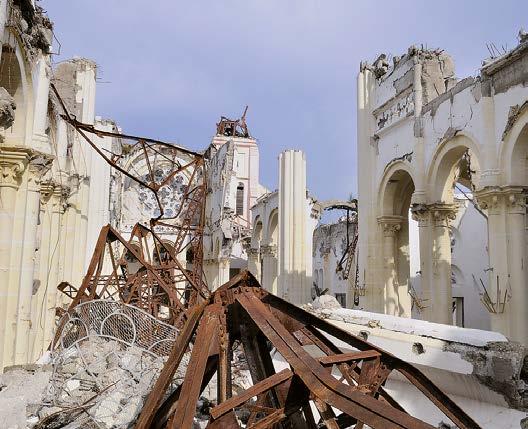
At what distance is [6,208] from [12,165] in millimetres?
683

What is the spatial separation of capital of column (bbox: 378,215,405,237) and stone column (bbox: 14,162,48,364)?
9.83 m

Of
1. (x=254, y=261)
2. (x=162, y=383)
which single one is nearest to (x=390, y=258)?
(x=254, y=261)

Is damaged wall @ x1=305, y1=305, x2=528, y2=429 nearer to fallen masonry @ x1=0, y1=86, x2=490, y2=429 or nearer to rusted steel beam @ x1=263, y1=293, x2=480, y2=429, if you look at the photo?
fallen masonry @ x1=0, y1=86, x2=490, y2=429

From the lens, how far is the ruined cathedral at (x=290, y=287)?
3.07 meters

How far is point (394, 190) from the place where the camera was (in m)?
15.4

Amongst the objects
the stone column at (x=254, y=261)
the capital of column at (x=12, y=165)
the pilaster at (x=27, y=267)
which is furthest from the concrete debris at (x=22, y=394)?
the stone column at (x=254, y=261)

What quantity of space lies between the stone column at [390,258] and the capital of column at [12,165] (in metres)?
10.3

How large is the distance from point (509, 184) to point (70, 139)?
1093 cm

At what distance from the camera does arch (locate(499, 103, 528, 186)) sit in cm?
999

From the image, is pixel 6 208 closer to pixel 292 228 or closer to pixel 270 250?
pixel 292 228

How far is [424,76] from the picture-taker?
44.2ft

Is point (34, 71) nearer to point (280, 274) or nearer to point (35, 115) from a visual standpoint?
point (35, 115)

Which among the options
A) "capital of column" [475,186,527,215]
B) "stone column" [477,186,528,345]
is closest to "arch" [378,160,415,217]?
"capital of column" [475,186,527,215]

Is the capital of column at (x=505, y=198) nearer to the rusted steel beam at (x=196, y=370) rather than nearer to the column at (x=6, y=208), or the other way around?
the column at (x=6, y=208)
